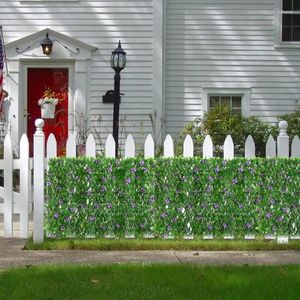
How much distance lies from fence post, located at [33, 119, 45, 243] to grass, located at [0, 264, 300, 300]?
120cm

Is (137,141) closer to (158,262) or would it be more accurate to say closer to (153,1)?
(153,1)

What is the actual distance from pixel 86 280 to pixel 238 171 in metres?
2.36

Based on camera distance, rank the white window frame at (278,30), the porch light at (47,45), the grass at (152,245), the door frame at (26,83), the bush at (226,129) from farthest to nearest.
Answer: the white window frame at (278,30) → the door frame at (26,83) → the porch light at (47,45) → the bush at (226,129) → the grass at (152,245)

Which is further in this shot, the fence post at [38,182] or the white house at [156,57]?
the white house at [156,57]

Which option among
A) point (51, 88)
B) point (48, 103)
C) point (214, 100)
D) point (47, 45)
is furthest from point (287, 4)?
point (48, 103)

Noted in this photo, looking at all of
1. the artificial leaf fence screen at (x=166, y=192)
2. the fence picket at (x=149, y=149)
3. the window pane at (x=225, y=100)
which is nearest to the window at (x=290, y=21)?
the window pane at (x=225, y=100)

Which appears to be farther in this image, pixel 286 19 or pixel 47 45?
pixel 286 19

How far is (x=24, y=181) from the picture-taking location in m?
7.20

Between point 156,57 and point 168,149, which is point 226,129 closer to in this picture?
point 156,57

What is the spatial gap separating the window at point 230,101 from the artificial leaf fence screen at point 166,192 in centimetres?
737

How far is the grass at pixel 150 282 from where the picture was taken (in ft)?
16.6

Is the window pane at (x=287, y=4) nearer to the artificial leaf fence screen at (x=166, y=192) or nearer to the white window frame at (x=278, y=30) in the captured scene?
the white window frame at (x=278, y=30)

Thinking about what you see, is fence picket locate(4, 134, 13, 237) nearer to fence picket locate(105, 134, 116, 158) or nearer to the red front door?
fence picket locate(105, 134, 116, 158)

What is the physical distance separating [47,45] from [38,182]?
274 inches
